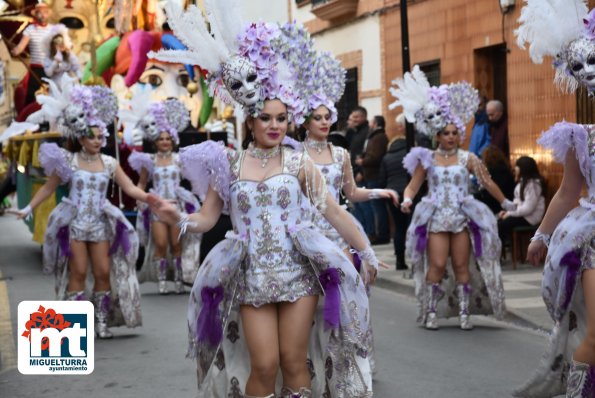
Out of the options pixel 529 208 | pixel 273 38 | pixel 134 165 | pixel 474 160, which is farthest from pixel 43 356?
pixel 529 208

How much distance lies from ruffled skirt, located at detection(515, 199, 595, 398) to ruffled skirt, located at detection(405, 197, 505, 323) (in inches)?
169

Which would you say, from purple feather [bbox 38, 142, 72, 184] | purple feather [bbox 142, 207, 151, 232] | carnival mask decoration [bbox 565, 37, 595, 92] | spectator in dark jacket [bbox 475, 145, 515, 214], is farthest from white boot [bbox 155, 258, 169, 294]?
carnival mask decoration [bbox 565, 37, 595, 92]

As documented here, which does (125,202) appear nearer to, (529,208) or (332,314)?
(529,208)

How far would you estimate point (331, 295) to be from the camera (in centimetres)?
638

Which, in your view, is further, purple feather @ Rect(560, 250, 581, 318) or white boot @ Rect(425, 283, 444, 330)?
white boot @ Rect(425, 283, 444, 330)

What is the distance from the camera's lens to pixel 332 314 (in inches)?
253

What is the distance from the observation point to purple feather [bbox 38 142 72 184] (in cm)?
1080

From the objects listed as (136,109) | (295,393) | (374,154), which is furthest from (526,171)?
(295,393)

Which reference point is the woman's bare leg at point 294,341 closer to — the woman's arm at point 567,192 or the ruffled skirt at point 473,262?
the woman's arm at point 567,192

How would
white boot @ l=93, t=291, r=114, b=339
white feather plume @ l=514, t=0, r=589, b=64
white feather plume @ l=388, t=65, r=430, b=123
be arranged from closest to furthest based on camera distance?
white feather plume @ l=514, t=0, r=589, b=64 < white boot @ l=93, t=291, r=114, b=339 < white feather plume @ l=388, t=65, r=430, b=123

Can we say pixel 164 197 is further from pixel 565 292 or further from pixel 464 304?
pixel 565 292

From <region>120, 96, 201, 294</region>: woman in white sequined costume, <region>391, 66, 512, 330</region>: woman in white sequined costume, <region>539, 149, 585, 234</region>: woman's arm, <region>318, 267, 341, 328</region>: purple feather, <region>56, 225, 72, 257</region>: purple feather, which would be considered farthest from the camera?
<region>120, 96, 201, 294</region>: woman in white sequined costume

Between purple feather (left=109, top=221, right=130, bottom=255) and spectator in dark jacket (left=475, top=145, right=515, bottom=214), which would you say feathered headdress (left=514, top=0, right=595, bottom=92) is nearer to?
purple feather (left=109, top=221, right=130, bottom=255)

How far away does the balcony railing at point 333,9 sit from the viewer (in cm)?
2430
